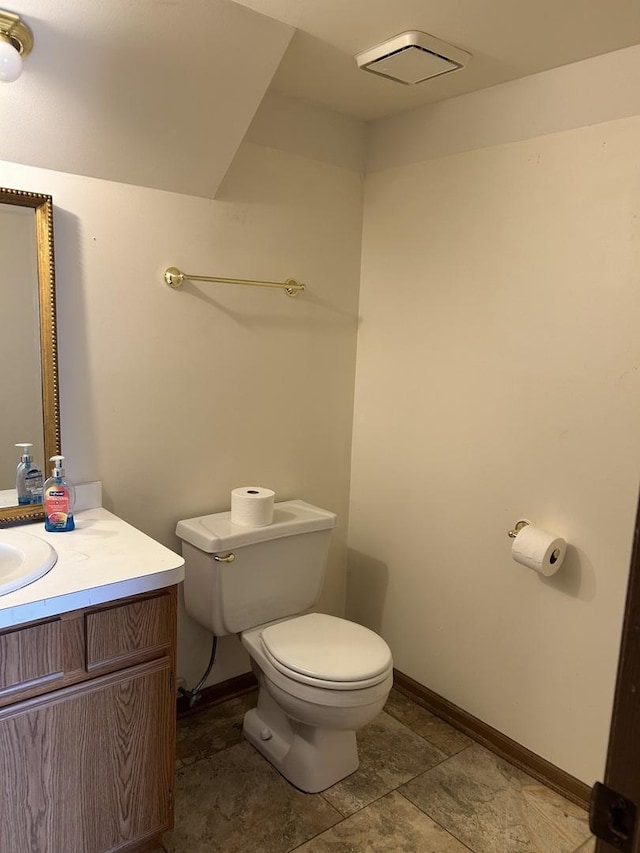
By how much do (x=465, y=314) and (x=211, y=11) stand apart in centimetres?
118

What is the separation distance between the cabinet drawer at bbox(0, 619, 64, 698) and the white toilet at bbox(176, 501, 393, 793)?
2.07 feet

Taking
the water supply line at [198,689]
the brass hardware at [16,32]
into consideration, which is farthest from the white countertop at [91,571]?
the brass hardware at [16,32]

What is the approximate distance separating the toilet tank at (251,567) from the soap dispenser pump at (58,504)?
0.42 meters

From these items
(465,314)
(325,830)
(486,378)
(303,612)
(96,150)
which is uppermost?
(96,150)

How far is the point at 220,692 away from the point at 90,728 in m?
0.98

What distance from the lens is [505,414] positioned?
2066 millimetres

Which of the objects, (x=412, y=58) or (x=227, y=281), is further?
(x=227, y=281)

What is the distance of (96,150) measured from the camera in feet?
5.80

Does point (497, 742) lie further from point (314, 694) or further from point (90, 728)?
point (90, 728)

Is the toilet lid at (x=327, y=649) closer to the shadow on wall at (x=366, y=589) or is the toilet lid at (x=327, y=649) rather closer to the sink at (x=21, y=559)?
the shadow on wall at (x=366, y=589)

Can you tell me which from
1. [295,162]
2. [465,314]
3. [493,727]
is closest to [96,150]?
[295,162]

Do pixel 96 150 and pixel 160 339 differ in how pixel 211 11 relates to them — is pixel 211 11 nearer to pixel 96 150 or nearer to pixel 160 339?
pixel 96 150

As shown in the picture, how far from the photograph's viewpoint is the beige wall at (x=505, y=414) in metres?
1.80

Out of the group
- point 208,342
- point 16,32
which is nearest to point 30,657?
point 208,342
